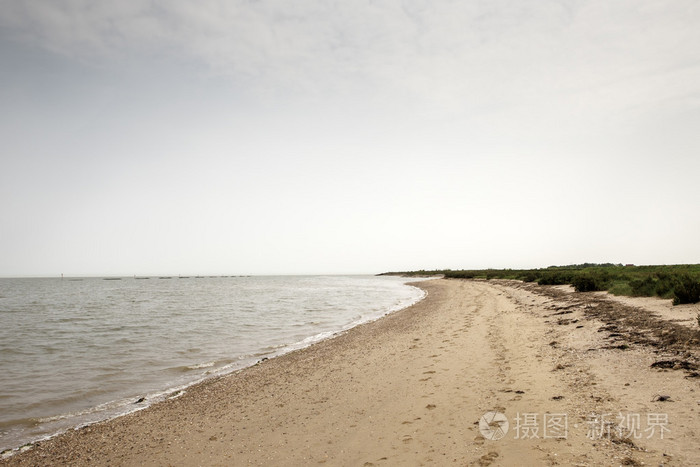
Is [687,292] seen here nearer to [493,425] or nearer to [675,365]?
[675,365]

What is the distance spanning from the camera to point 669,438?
4914 mm

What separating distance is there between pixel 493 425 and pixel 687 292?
14.0 meters

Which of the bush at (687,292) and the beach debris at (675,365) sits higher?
the bush at (687,292)

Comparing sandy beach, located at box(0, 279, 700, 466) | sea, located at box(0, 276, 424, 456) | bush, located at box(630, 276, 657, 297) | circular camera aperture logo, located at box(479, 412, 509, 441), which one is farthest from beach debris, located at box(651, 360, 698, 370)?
bush, located at box(630, 276, 657, 297)

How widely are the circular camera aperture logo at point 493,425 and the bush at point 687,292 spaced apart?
44.4 ft

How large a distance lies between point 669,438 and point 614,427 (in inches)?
25.9

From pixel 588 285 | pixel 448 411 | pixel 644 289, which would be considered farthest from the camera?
pixel 588 285

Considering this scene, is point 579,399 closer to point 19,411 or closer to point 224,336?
point 19,411

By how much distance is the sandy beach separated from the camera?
17.5 feet

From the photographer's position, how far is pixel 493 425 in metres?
6.21

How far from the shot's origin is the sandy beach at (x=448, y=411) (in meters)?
5.33

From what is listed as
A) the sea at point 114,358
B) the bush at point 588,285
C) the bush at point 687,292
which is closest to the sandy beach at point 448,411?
the sea at point 114,358

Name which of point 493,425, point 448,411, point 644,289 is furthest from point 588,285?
point 493,425

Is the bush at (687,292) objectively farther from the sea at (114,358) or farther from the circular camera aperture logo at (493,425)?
the sea at (114,358)
